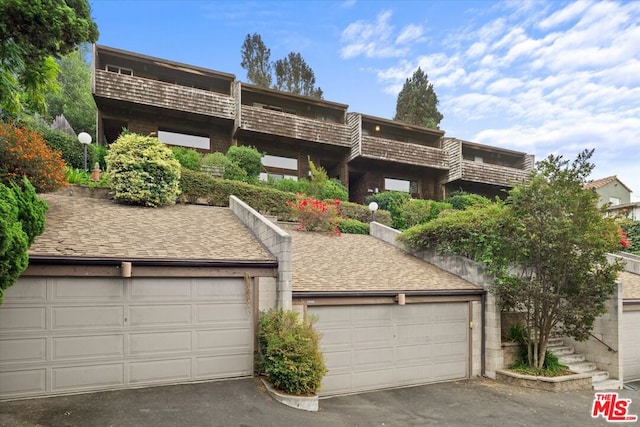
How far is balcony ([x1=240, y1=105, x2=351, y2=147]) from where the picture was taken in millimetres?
21291

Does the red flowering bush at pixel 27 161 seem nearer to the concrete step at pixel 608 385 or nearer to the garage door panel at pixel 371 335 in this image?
the garage door panel at pixel 371 335

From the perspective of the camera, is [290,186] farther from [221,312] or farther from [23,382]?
[23,382]

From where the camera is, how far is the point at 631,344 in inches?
493

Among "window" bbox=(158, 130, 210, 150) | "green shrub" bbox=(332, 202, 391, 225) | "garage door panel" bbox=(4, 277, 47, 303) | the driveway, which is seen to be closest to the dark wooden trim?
"garage door panel" bbox=(4, 277, 47, 303)

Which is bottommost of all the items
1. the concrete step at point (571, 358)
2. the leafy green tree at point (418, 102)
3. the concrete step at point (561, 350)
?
the concrete step at point (571, 358)

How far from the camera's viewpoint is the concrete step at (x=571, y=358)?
11.3 m

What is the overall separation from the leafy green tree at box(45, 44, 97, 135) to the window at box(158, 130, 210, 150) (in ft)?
34.4

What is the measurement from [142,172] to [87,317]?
711 cm

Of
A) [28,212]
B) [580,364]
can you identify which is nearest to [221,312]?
[28,212]

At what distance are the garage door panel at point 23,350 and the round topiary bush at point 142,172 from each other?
6.58 m

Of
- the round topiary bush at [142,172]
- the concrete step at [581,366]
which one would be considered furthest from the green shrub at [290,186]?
the concrete step at [581,366]

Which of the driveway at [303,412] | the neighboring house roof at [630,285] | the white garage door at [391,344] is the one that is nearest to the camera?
the driveway at [303,412]

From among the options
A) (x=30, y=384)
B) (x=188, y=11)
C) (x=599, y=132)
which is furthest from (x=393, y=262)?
(x=599, y=132)

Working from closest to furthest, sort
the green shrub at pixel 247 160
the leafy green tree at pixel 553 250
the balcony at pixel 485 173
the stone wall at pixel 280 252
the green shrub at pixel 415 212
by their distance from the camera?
the stone wall at pixel 280 252
the leafy green tree at pixel 553 250
the green shrub at pixel 247 160
the green shrub at pixel 415 212
the balcony at pixel 485 173
